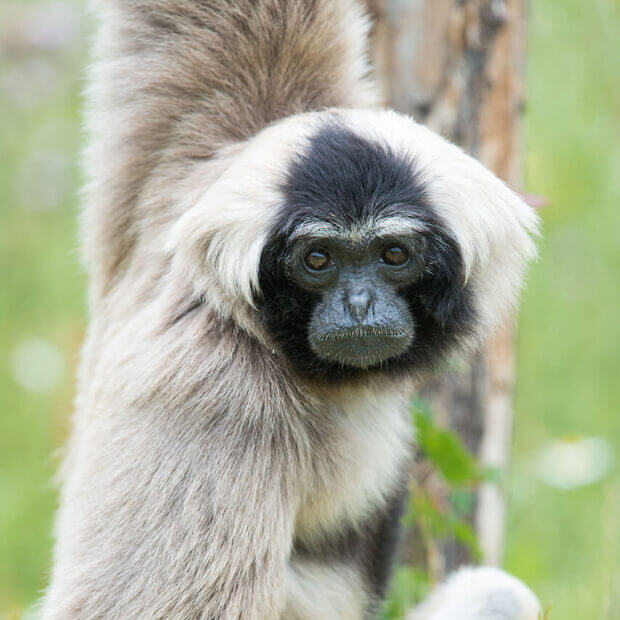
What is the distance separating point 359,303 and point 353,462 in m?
0.88

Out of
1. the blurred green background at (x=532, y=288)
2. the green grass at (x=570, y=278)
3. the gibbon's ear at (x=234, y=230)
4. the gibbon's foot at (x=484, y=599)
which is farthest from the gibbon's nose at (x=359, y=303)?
the green grass at (x=570, y=278)

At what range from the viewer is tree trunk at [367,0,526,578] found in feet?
18.8

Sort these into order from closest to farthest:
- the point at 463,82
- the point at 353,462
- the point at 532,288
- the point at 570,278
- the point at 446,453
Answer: the point at 353,462
the point at 446,453
the point at 463,82
the point at 570,278
the point at 532,288

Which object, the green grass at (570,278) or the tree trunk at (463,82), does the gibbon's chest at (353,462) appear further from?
the green grass at (570,278)

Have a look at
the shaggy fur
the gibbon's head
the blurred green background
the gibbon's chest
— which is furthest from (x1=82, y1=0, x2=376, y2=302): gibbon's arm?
the blurred green background

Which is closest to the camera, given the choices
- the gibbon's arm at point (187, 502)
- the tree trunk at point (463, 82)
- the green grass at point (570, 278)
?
the gibbon's arm at point (187, 502)

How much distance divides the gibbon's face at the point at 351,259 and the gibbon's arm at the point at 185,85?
0.85m

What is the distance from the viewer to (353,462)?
4691mm

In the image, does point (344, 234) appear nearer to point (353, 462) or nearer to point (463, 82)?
point (353, 462)

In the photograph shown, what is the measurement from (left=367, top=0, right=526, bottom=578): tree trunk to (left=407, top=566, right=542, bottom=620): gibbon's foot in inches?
30.1

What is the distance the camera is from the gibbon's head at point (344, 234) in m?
4.18

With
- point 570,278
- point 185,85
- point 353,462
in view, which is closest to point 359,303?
point 353,462

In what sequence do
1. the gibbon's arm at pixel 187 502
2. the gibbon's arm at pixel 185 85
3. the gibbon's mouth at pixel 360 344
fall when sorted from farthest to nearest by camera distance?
the gibbon's arm at pixel 185 85, the gibbon's mouth at pixel 360 344, the gibbon's arm at pixel 187 502

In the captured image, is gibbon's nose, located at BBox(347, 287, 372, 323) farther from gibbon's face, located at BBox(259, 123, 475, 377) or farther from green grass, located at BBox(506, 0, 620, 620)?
green grass, located at BBox(506, 0, 620, 620)
